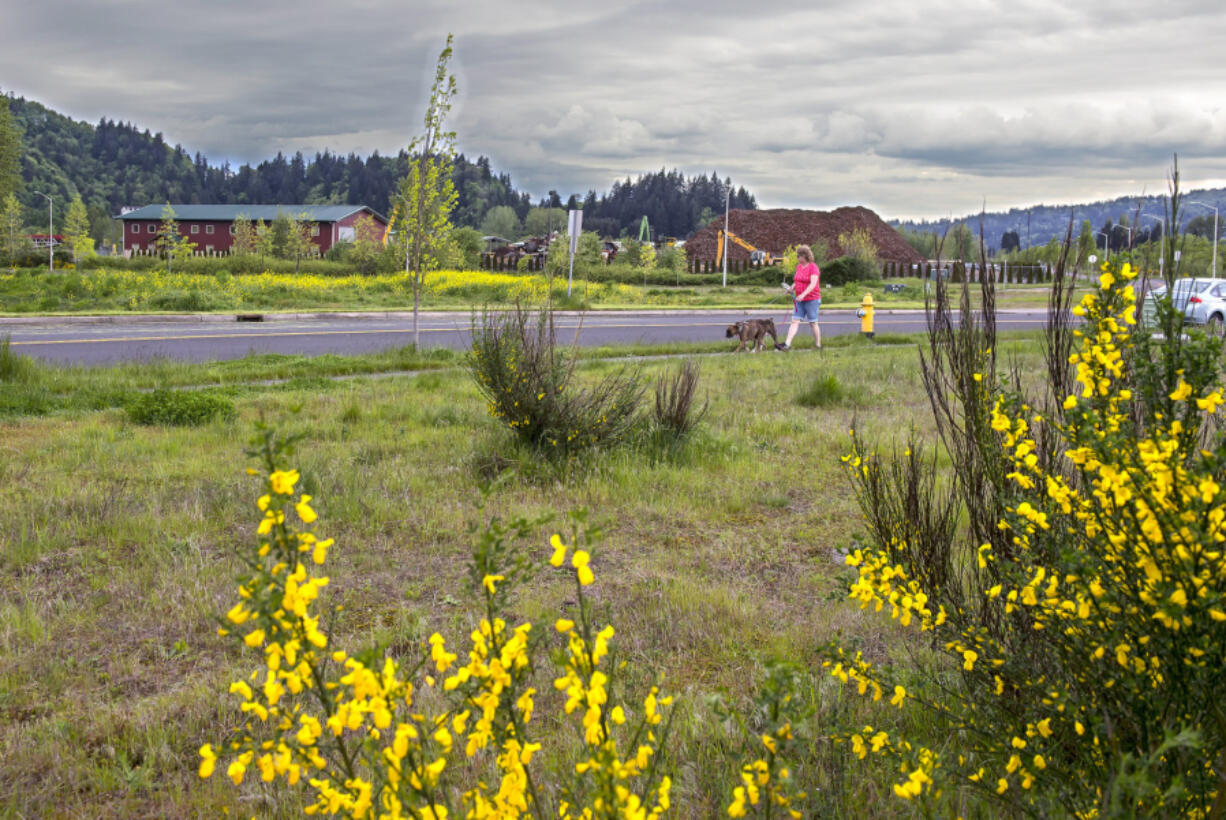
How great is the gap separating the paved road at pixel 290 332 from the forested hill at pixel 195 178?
10178cm

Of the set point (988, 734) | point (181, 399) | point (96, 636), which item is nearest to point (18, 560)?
point (96, 636)

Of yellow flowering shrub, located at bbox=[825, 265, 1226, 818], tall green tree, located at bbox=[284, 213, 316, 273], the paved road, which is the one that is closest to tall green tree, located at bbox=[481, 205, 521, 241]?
tall green tree, located at bbox=[284, 213, 316, 273]

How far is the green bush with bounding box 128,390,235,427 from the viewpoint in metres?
7.81

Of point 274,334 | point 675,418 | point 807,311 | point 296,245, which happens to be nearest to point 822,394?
point 675,418

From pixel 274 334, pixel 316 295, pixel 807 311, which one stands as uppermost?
pixel 316 295

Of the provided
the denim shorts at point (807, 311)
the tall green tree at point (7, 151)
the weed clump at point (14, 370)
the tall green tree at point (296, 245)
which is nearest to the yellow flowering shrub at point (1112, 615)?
the weed clump at point (14, 370)

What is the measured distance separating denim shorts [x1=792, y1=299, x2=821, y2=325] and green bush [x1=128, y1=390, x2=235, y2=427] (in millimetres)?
9643

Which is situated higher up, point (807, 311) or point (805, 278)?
point (805, 278)

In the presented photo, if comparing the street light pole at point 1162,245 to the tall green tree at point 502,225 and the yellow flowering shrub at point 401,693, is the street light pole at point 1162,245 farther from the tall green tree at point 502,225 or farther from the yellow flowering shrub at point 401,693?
the tall green tree at point 502,225

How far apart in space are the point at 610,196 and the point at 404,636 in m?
127

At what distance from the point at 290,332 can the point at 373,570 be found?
14288 millimetres

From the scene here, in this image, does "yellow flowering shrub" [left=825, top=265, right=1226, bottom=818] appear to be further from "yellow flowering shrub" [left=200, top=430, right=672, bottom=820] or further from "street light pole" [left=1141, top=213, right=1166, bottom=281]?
"yellow flowering shrub" [left=200, top=430, right=672, bottom=820]

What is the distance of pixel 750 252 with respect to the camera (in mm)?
57875

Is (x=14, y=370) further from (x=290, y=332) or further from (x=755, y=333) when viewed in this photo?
(x=755, y=333)
